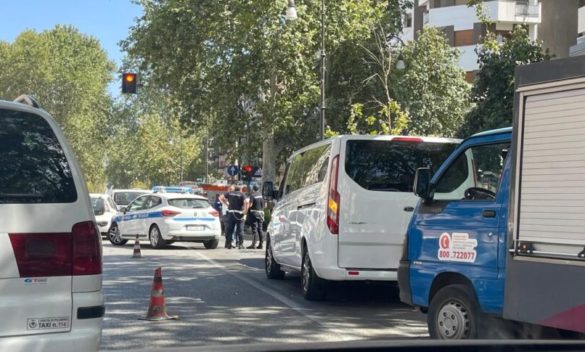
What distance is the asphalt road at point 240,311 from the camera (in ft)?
25.4

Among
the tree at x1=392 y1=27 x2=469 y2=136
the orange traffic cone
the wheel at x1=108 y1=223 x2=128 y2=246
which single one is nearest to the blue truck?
the orange traffic cone

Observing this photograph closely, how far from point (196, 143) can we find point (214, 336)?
7354 centimetres

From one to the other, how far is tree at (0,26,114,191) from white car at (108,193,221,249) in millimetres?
45784

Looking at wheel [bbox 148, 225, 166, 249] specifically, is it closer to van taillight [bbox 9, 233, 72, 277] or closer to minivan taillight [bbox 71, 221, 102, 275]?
minivan taillight [bbox 71, 221, 102, 275]

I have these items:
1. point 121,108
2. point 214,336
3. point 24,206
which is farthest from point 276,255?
point 121,108

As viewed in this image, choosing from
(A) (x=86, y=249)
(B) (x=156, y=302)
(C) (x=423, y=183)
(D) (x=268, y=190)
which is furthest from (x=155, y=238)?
(A) (x=86, y=249)

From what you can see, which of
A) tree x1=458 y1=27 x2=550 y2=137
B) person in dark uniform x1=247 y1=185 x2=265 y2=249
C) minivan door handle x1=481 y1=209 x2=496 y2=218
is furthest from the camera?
person in dark uniform x1=247 y1=185 x2=265 y2=249

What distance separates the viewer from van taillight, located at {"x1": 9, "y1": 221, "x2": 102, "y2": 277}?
4.12 metres

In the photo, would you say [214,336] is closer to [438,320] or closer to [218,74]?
[438,320]

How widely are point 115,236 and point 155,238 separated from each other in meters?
2.12

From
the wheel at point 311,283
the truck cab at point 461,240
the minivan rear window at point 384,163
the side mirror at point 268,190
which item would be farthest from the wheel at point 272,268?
the truck cab at point 461,240

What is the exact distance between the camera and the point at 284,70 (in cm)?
3375

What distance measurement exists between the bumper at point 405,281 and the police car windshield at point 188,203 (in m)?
13.8

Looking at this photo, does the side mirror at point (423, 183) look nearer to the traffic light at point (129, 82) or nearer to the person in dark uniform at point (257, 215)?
the person in dark uniform at point (257, 215)
